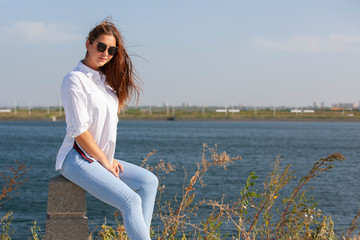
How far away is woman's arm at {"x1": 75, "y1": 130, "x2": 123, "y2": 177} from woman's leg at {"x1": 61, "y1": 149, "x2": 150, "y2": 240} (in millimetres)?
64

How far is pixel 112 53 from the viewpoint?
10.8 feet

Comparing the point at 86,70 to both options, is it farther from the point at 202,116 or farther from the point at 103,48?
the point at 202,116

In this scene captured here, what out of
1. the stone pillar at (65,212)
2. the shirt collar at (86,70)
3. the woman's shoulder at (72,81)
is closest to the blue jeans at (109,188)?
the stone pillar at (65,212)

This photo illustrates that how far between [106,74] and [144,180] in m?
0.82

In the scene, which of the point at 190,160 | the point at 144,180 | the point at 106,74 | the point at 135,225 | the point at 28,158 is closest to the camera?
the point at 135,225

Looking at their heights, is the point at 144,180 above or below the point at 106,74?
below

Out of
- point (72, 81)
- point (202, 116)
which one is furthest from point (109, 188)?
point (202, 116)

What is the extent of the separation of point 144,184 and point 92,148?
18.3 inches

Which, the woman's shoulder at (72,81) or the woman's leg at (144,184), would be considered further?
the woman's leg at (144,184)

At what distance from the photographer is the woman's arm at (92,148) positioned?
2918 mm

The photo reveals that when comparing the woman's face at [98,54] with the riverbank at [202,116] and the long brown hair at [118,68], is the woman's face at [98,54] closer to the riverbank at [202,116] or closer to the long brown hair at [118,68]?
the long brown hair at [118,68]

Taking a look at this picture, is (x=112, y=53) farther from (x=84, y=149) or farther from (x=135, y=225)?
(x=135, y=225)

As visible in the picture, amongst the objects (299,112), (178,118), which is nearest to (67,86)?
(178,118)

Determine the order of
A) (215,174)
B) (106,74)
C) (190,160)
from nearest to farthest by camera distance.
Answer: (106,74) → (215,174) → (190,160)
